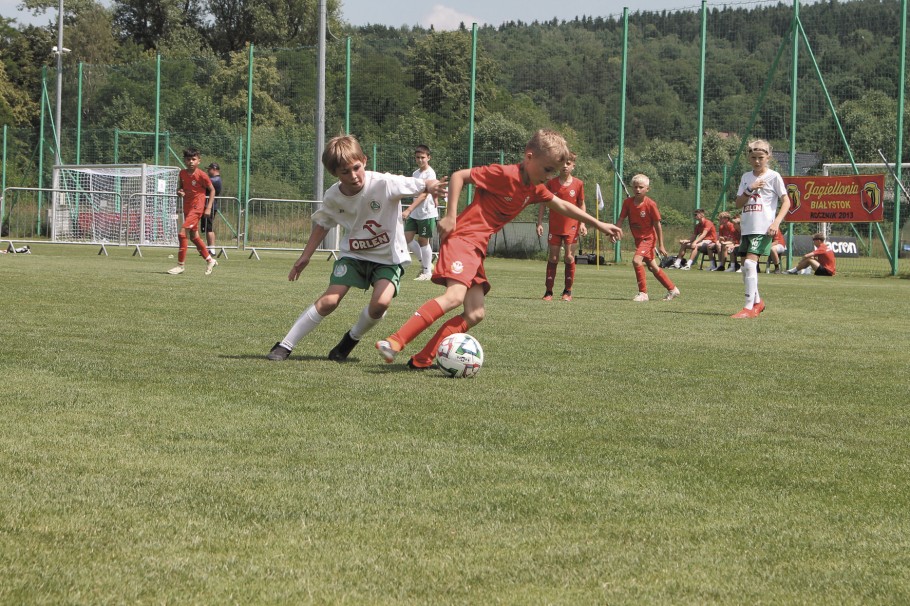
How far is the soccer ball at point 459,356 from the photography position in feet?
21.0

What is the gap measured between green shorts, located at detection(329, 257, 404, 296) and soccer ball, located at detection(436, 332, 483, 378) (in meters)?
0.80

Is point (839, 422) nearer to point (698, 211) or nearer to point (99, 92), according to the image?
point (698, 211)

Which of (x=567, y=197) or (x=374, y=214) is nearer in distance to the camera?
(x=374, y=214)

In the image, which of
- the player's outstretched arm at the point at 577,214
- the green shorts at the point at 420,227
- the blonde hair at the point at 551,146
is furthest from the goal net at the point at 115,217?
the blonde hair at the point at 551,146

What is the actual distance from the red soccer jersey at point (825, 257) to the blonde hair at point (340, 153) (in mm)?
20193

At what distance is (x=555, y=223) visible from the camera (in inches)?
587

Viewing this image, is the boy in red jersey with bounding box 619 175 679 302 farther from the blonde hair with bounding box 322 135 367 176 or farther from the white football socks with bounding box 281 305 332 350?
the blonde hair with bounding box 322 135 367 176

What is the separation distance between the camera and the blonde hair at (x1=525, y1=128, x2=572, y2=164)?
21.6 ft

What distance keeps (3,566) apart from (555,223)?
Answer: 1246cm

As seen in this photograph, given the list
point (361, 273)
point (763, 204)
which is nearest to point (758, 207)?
point (763, 204)

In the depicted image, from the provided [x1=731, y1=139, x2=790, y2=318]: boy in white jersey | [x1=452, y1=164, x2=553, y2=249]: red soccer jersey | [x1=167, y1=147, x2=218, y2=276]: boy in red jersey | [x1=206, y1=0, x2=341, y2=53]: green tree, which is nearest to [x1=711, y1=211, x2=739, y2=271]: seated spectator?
[x1=167, y1=147, x2=218, y2=276]: boy in red jersey

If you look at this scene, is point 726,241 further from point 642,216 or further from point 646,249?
point 646,249

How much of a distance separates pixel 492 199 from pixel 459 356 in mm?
1132

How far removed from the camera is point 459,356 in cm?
640
